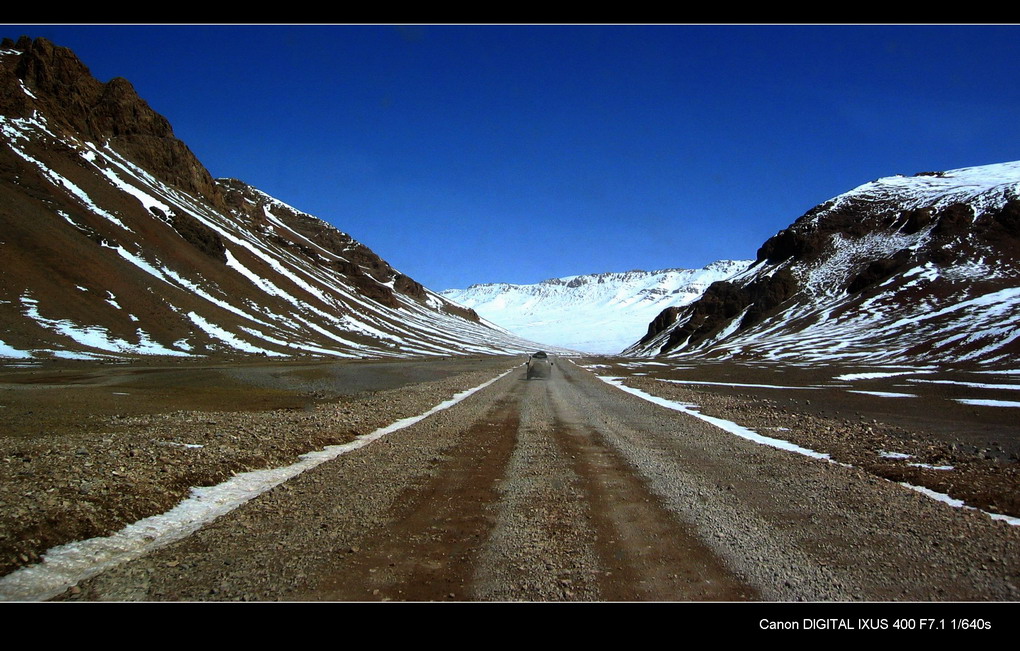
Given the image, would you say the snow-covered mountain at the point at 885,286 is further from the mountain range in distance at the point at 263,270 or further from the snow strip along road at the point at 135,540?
the snow strip along road at the point at 135,540

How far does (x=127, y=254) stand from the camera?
3844 inches

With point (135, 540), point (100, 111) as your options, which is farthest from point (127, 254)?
point (135, 540)

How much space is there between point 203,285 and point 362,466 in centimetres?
10829

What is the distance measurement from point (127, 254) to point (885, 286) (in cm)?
14358

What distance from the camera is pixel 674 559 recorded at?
21.4ft

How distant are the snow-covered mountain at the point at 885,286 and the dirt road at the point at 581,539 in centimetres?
6864

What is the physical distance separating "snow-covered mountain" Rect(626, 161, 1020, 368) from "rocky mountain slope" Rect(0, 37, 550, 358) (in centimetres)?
7608

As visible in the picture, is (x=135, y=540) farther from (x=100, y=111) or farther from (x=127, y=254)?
(x=100, y=111)

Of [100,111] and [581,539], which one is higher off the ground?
[100,111]

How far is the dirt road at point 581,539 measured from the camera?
5.75 m

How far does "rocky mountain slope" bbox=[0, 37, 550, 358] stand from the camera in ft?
244

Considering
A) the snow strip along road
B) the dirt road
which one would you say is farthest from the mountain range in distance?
the dirt road

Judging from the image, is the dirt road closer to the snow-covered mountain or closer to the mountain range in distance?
the mountain range in distance

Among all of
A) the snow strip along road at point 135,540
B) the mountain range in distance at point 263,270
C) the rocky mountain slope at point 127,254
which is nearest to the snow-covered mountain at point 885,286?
the mountain range in distance at point 263,270
